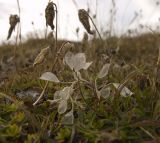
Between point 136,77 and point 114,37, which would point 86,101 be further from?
point 114,37

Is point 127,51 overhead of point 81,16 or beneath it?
beneath

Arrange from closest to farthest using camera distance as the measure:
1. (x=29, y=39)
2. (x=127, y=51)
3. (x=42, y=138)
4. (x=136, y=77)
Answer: (x=42, y=138) → (x=136, y=77) → (x=127, y=51) → (x=29, y=39)

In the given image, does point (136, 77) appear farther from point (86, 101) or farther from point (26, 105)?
point (26, 105)

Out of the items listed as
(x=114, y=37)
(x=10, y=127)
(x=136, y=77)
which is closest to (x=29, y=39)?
(x=114, y=37)

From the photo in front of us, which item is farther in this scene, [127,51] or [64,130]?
[127,51]

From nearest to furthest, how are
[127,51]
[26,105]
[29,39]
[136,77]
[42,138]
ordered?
[42,138] → [26,105] → [136,77] → [127,51] → [29,39]

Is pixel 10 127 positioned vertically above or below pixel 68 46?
below

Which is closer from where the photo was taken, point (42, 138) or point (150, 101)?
point (42, 138)

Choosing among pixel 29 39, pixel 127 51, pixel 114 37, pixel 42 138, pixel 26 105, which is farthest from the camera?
pixel 29 39

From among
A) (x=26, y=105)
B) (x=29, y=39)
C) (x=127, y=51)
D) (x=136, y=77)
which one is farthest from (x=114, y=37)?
(x=26, y=105)

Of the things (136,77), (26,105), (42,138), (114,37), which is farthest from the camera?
(114,37)
